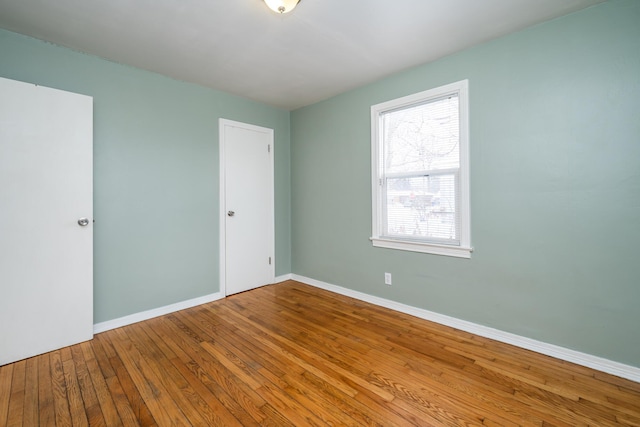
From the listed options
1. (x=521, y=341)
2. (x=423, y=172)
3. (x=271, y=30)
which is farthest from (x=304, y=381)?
(x=271, y=30)

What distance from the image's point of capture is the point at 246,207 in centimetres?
374

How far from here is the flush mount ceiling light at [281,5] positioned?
1.76 meters

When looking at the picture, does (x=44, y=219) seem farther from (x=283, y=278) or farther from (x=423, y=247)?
(x=423, y=247)

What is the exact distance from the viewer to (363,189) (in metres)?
3.34

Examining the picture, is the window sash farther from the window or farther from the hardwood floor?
the hardwood floor

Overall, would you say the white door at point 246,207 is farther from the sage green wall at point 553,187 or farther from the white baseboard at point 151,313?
the sage green wall at point 553,187

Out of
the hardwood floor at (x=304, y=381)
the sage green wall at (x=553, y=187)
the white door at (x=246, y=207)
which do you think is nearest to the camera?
the hardwood floor at (x=304, y=381)

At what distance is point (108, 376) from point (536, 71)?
3908mm

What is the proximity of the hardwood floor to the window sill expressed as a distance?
723mm

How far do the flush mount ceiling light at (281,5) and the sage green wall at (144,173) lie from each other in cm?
182

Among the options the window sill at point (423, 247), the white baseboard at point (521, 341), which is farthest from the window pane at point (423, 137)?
the white baseboard at point (521, 341)

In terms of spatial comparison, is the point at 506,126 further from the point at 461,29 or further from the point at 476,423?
the point at 476,423

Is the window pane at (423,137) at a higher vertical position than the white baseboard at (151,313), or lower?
higher

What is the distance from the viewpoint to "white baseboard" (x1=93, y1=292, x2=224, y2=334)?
8.48ft
